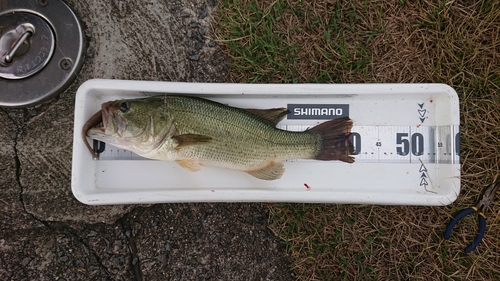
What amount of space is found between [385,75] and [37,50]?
2780 mm

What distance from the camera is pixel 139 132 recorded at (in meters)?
2.26

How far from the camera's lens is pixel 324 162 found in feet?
8.73

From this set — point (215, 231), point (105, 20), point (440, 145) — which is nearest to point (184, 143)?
point (215, 231)

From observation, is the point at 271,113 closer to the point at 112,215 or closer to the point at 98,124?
the point at 98,124

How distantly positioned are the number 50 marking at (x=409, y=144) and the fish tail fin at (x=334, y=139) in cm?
40

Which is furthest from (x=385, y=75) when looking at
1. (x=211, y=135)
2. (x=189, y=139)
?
(x=189, y=139)

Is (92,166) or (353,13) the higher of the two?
(353,13)

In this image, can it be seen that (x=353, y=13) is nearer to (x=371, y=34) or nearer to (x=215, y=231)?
(x=371, y=34)

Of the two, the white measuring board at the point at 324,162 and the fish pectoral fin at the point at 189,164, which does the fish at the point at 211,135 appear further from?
the white measuring board at the point at 324,162

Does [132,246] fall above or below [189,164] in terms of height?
below

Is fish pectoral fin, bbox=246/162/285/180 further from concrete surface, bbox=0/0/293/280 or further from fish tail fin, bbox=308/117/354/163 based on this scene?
concrete surface, bbox=0/0/293/280

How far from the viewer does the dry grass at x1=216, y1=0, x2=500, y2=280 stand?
113 inches

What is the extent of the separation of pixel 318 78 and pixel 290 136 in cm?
71

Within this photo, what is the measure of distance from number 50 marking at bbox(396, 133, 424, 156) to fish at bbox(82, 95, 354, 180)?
0.37 metres
